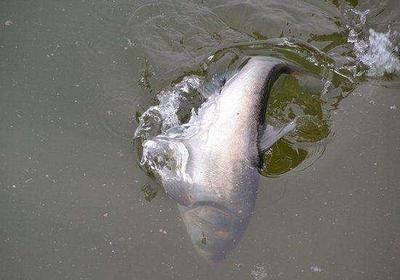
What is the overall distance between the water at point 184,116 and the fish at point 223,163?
0.14 meters

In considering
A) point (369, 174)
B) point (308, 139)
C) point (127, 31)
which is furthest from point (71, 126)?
point (369, 174)

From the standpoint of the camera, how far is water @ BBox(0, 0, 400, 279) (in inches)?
134

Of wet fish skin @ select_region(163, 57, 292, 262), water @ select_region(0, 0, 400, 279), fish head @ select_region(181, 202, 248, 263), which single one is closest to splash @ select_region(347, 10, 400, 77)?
water @ select_region(0, 0, 400, 279)

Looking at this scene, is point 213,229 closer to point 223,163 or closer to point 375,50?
point 223,163

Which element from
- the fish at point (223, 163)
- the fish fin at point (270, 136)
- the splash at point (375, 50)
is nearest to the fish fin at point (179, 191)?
the fish at point (223, 163)

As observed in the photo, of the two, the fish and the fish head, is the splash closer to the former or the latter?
the fish

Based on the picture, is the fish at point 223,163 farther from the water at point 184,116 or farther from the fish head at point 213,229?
the water at point 184,116

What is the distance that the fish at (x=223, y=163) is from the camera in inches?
132

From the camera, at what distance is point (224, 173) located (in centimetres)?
338

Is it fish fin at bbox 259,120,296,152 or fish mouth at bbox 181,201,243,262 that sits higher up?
fish fin at bbox 259,120,296,152

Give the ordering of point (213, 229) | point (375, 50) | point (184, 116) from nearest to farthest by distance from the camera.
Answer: point (213, 229) → point (184, 116) → point (375, 50)

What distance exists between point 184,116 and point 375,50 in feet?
6.11

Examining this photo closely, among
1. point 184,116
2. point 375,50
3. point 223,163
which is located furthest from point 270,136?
point 375,50

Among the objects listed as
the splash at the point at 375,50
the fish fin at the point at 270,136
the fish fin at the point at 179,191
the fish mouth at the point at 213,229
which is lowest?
the fish mouth at the point at 213,229
